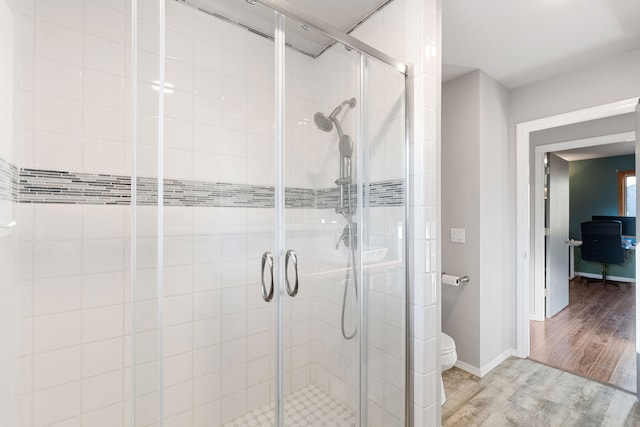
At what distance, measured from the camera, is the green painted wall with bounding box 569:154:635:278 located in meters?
5.48

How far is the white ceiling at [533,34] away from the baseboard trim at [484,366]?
2.52m

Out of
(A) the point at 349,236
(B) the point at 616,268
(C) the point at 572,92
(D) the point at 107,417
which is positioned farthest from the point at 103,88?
(B) the point at 616,268

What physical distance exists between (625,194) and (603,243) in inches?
49.0

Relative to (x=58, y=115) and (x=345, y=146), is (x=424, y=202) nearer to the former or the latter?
(x=345, y=146)

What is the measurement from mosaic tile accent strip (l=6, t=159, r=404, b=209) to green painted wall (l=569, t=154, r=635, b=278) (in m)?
6.67

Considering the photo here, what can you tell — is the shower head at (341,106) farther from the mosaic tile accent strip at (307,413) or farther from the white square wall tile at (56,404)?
the white square wall tile at (56,404)

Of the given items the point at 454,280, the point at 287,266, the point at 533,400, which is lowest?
the point at 533,400

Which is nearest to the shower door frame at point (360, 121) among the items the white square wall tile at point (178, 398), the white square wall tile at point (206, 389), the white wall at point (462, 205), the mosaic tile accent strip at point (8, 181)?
the white square wall tile at point (206, 389)

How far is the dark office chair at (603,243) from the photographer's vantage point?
196 inches

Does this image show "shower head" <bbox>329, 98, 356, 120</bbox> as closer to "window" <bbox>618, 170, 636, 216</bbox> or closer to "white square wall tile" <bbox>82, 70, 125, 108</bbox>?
"white square wall tile" <bbox>82, 70, 125, 108</bbox>

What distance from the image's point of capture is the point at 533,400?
2.05 meters

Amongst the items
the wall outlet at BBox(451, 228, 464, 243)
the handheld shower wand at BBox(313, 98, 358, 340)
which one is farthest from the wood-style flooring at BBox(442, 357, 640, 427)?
the handheld shower wand at BBox(313, 98, 358, 340)

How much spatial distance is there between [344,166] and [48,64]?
1364mm

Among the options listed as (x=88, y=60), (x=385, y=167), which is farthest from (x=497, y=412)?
(x=88, y=60)
